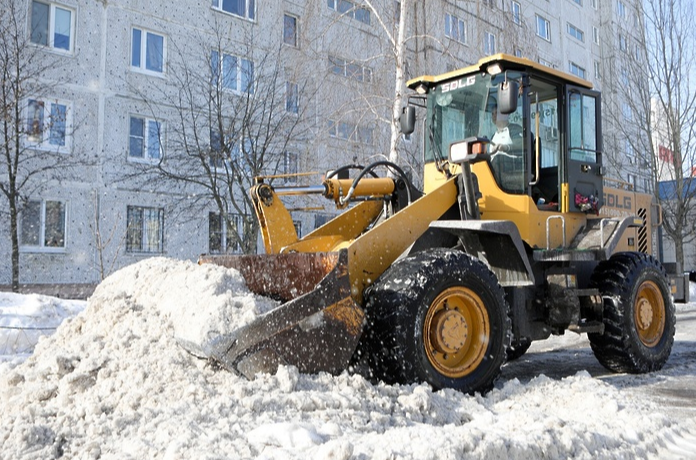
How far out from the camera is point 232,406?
3424 millimetres

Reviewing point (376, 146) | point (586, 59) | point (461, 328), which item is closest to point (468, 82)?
point (461, 328)

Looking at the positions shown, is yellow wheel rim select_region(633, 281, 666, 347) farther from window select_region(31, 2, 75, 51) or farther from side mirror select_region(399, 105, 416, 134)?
window select_region(31, 2, 75, 51)

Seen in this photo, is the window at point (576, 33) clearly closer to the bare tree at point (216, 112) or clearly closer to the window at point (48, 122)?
the bare tree at point (216, 112)

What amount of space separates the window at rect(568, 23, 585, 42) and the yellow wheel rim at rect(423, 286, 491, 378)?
102 feet

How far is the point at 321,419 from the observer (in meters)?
3.38

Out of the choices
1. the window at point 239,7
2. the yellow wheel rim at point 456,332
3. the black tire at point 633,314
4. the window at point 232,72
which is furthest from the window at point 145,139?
the yellow wheel rim at point 456,332

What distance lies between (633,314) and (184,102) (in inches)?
583

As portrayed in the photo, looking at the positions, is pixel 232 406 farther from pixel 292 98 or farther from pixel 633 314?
pixel 292 98

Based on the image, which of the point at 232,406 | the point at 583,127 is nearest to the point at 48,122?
the point at 583,127

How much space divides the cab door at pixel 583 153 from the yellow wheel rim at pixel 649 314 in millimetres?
980

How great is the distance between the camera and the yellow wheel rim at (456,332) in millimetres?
4664

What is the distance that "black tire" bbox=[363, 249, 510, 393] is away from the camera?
4.39m

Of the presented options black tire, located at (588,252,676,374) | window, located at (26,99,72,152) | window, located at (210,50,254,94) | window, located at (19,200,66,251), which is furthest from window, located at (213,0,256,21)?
black tire, located at (588,252,676,374)

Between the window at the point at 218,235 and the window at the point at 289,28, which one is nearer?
the window at the point at 218,235
